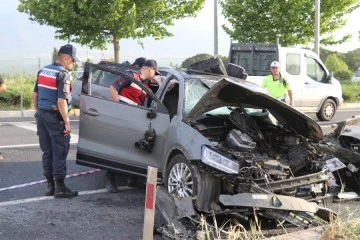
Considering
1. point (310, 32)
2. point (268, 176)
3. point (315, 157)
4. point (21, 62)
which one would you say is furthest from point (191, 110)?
point (21, 62)

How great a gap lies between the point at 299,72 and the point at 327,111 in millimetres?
1844

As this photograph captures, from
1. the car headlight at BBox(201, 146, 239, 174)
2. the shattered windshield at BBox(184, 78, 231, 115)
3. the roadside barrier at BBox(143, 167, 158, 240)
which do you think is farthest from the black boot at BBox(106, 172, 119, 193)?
the roadside barrier at BBox(143, 167, 158, 240)

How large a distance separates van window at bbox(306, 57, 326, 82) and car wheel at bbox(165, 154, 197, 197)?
10603mm

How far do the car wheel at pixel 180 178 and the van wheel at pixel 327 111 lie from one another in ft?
36.9

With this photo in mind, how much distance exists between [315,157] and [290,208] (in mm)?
1023

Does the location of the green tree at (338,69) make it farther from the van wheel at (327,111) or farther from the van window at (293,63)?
the van window at (293,63)

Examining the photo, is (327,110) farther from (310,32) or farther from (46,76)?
(46,76)

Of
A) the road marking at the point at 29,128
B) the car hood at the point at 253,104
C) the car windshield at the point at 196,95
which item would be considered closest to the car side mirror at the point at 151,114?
the car windshield at the point at 196,95

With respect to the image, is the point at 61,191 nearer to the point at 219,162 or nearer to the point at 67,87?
the point at 67,87

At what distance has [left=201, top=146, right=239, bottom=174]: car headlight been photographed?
15.6 feet

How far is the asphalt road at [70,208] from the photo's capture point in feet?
16.5

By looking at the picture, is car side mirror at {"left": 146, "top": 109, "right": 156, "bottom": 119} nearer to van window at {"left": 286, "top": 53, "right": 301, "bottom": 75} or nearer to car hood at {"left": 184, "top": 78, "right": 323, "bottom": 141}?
car hood at {"left": 184, "top": 78, "right": 323, "bottom": 141}

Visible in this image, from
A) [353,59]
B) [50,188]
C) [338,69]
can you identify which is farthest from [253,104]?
[353,59]

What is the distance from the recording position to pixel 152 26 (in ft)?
64.0
